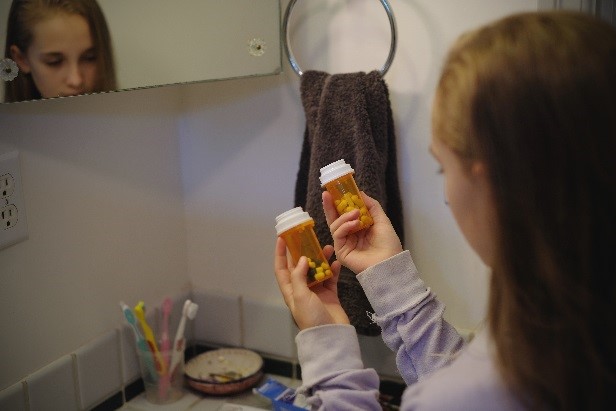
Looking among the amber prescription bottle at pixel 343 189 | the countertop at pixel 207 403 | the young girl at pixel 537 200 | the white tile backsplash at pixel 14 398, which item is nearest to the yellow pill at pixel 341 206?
Answer: the amber prescription bottle at pixel 343 189

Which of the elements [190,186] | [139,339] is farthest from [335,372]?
[190,186]

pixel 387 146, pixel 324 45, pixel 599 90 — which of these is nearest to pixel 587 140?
pixel 599 90

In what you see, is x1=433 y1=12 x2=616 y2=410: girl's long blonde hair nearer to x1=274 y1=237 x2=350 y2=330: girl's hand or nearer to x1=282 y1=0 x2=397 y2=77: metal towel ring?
x1=274 y1=237 x2=350 y2=330: girl's hand

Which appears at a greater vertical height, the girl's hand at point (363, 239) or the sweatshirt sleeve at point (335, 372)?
the girl's hand at point (363, 239)

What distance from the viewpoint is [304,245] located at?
2.99 feet

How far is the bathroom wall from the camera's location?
101cm

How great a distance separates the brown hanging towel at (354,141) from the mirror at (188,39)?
10cm

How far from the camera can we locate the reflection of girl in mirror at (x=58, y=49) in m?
0.78

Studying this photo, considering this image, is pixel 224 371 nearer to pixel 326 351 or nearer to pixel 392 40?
pixel 326 351

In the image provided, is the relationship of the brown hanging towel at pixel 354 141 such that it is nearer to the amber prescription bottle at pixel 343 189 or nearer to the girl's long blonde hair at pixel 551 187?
the amber prescription bottle at pixel 343 189

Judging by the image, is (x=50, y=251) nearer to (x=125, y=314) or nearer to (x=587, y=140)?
(x=125, y=314)

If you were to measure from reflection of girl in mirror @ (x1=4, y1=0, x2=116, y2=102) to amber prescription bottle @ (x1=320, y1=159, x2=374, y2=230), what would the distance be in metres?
0.32

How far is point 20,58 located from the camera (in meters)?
0.79

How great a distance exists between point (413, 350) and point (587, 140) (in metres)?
0.46
